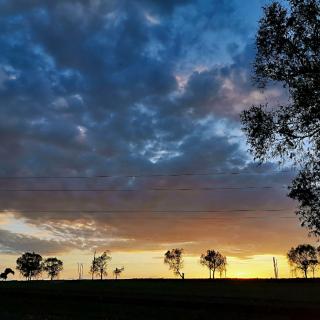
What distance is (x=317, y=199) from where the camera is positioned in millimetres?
24953

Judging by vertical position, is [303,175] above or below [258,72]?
below

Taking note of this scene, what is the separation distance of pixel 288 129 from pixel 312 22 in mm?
5427

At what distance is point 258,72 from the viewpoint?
997 inches
